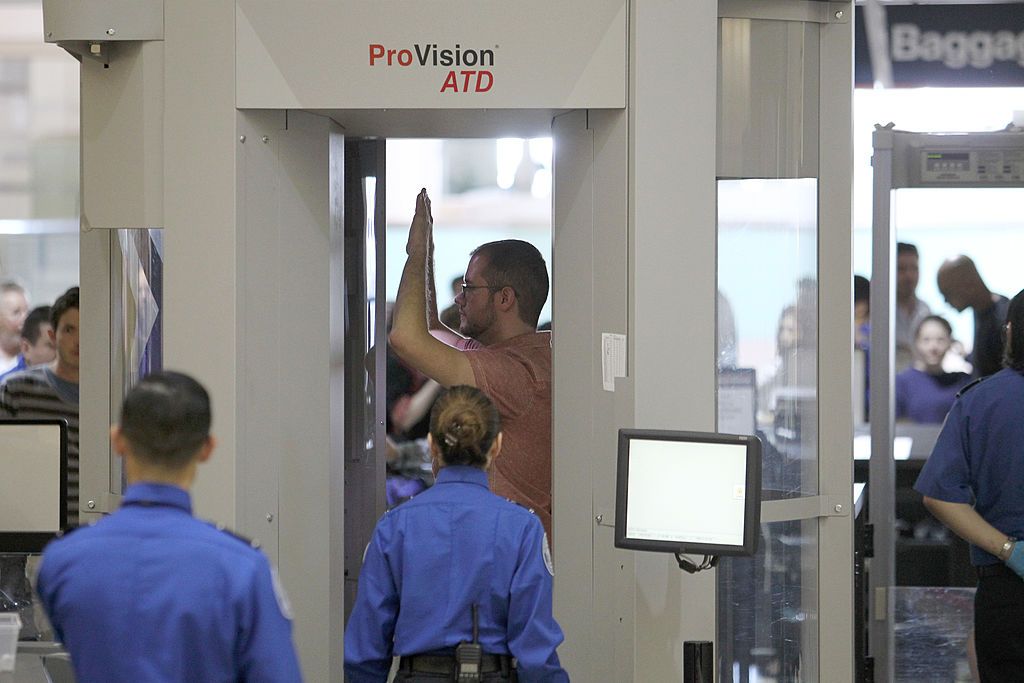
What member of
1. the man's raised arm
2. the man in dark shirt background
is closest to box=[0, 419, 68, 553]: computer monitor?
the man's raised arm

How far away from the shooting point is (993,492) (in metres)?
3.40

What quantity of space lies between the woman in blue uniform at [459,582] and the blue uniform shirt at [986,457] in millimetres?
1400

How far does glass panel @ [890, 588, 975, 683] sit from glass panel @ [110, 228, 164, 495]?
274 cm

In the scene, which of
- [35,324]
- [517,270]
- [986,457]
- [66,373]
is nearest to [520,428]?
[517,270]

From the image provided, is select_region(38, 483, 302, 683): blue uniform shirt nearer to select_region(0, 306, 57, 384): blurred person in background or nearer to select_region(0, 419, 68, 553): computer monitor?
select_region(0, 419, 68, 553): computer monitor

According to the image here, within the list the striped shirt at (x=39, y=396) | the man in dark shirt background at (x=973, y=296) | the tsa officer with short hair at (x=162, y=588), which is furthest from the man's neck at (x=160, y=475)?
the man in dark shirt background at (x=973, y=296)

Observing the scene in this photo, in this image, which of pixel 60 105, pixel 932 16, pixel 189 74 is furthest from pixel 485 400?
pixel 60 105

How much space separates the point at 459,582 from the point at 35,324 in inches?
179

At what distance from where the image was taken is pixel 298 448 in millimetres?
3082

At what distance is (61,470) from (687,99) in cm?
178

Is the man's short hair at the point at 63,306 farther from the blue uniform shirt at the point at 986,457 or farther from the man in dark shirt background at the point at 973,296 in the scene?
the man in dark shirt background at the point at 973,296

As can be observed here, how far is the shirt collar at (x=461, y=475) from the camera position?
2602 mm

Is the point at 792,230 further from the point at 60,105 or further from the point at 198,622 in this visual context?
the point at 60,105

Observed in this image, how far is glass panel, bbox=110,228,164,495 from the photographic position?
3.04 metres
